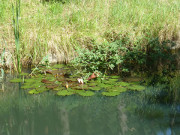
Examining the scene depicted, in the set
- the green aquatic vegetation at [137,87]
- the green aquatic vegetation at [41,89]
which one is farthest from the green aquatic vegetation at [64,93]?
the green aquatic vegetation at [137,87]

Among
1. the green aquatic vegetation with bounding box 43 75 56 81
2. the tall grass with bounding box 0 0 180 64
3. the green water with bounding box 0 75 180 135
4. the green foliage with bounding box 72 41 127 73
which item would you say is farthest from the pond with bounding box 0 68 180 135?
the tall grass with bounding box 0 0 180 64

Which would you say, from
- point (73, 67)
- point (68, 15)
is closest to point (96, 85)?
point (73, 67)

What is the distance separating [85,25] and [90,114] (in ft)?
9.39

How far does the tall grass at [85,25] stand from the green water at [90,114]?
1.39 m

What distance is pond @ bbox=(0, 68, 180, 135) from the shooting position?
2.30 meters

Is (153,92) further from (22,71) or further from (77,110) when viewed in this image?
(22,71)

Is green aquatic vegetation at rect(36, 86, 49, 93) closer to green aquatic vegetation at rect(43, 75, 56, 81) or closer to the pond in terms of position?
the pond

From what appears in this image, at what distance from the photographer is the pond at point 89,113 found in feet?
7.55

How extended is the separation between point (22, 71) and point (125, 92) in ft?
6.45

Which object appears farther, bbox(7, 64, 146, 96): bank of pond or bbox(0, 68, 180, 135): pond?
bbox(7, 64, 146, 96): bank of pond

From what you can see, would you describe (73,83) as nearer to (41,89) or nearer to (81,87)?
(81,87)

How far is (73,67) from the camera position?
4.37 metres

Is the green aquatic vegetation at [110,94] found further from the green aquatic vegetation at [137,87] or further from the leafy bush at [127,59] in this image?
the leafy bush at [127,59]

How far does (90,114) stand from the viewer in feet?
8.61
